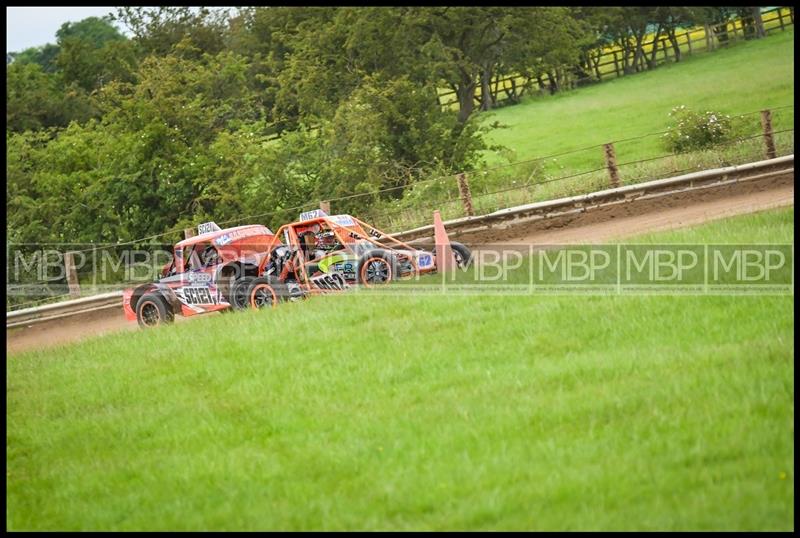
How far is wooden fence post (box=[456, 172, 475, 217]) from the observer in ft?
78.8

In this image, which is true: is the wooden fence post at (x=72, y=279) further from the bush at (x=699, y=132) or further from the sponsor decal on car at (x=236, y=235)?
the bush at (x=699, y=132)


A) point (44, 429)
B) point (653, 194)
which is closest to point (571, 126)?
point (653, 194)

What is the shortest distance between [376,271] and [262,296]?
2.03 m

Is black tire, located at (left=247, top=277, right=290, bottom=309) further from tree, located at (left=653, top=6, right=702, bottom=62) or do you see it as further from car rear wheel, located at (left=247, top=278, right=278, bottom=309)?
tree, located at (left=653, top=6, right=702, bottom=62)

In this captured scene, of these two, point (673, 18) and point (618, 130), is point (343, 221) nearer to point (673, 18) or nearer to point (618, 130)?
point (618, 130)

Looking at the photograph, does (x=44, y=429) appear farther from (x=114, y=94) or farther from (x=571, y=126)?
(x=571, y=126)

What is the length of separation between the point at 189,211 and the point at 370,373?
2084cm

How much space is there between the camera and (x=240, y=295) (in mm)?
17609

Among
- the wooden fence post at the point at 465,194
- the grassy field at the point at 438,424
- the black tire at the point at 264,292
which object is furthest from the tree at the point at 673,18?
the grassy field at the point at 438,424

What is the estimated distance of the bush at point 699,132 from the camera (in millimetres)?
27328

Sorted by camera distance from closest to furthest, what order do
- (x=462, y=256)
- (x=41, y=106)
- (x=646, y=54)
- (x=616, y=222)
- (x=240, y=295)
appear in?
(x=462, y=256) → (x=240, y=295) → (x=616, y=222) → (x=41, y=106) → (x=646, y=54)

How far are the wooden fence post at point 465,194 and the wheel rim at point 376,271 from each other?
7468 mm

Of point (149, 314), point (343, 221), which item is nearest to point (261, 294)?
point (343, 221)

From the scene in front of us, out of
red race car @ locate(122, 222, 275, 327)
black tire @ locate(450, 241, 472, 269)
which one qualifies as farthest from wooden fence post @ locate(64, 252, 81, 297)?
black tire @ locate(450, 241, 472, 269)
